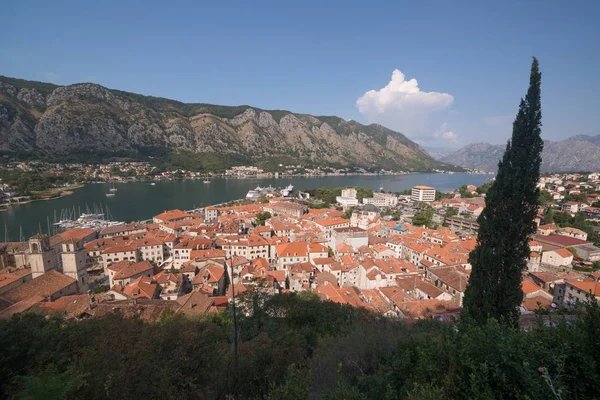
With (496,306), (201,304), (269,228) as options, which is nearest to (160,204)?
(269,228)

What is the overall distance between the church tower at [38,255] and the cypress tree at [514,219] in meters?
→ 22.0

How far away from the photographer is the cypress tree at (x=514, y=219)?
838cm

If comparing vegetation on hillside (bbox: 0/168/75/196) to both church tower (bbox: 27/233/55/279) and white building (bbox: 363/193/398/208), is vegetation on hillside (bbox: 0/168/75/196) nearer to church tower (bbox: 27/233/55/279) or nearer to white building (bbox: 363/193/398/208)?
church tower (bbox: 27/233/55/279)

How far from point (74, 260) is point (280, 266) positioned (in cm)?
1392

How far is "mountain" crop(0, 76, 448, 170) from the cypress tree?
115 meters

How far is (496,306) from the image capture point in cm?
848

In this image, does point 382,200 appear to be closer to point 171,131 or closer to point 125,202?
point 125,202

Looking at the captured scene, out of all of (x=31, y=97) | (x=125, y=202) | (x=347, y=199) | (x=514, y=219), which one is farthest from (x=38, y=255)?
(x=31, y=97)

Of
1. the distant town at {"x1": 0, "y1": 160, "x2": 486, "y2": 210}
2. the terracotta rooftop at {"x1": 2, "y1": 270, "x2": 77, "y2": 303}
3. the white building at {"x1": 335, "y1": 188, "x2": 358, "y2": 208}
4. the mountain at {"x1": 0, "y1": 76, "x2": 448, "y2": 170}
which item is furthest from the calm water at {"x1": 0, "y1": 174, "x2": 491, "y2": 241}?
the mountain at {"x1": 0, "y1": 76, "x2": 448, "y2": 170}

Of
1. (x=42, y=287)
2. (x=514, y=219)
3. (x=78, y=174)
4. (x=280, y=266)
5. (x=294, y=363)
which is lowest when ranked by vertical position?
(x=280, y=266)

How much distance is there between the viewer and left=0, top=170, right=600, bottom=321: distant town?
572 inches

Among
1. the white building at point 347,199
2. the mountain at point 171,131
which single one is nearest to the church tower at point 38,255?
the white building at point 347,199

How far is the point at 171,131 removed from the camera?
12300 centimetres

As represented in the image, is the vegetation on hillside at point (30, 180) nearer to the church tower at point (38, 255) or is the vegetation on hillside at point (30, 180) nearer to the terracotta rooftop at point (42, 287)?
the church tower at point (38, 255)
